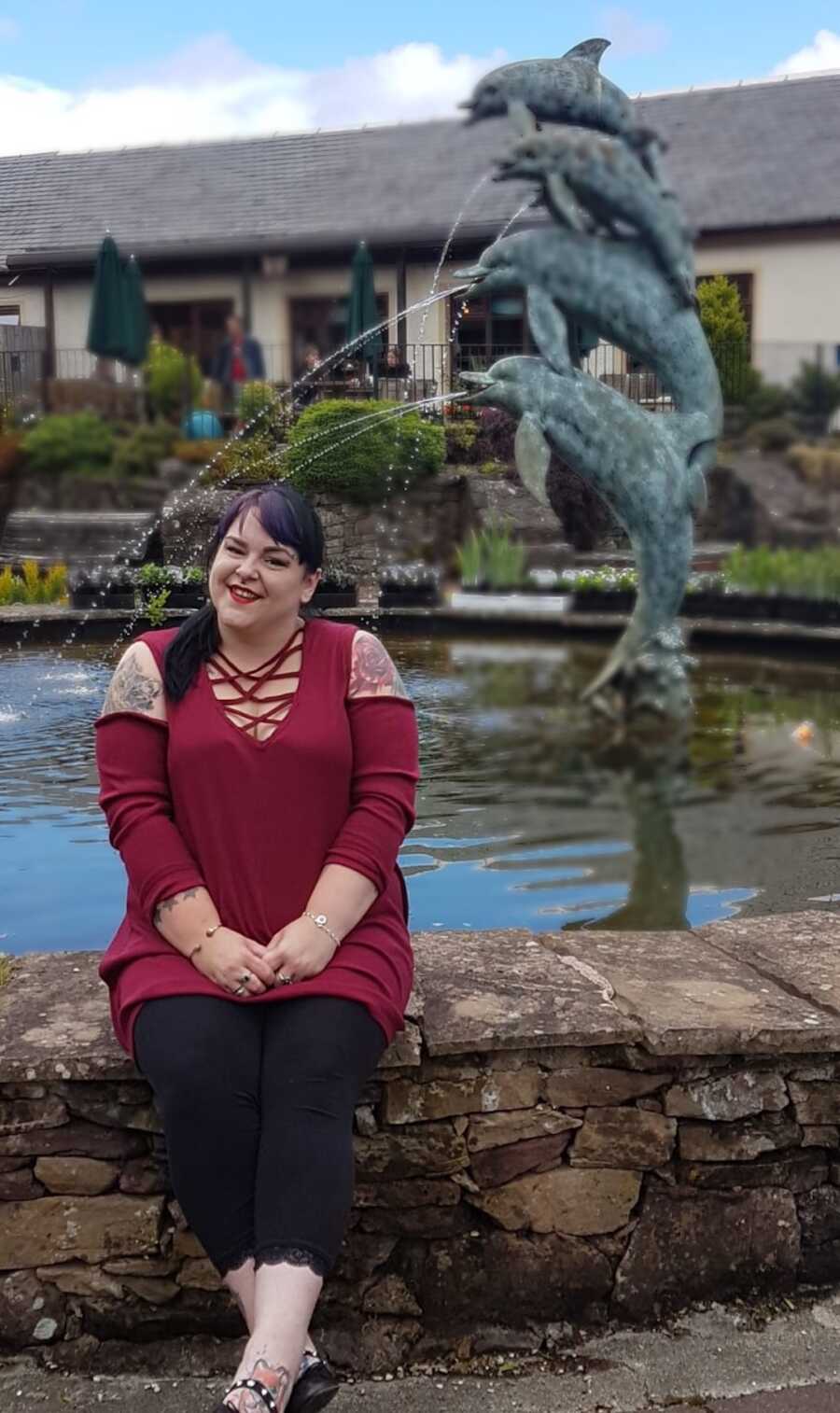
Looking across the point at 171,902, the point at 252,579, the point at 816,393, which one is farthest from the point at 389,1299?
the point at 816,393

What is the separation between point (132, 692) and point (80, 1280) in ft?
2.62

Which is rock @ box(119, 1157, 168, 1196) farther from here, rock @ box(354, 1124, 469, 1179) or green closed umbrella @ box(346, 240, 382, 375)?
green closed umbrella @ box(346, 240, 382, 375)

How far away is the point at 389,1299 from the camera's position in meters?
2.03

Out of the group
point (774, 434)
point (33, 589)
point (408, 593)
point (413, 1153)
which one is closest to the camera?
point (413, 1153)

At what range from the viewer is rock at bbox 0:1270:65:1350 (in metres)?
1.97

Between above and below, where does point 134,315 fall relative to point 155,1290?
above

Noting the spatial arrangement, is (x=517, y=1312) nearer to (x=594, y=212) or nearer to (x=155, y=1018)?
(x=155, y=1018)

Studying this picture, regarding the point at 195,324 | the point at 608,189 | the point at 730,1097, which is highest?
the point at 195,324

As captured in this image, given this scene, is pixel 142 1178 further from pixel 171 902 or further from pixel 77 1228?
pixel 171 902

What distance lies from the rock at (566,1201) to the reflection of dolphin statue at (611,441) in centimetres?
465

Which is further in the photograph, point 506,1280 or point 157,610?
point 157,610

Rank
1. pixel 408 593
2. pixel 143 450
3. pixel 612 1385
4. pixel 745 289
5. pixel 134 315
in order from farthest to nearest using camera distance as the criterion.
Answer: pixel 143 450
pixel 745 289
pixel 134 315
pixel 408 593
pixel 612 1385

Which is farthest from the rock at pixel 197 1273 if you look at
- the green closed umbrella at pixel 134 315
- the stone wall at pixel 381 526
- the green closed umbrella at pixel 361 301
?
the green closed umbrella at pixel 134 315

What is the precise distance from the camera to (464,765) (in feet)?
19.2
